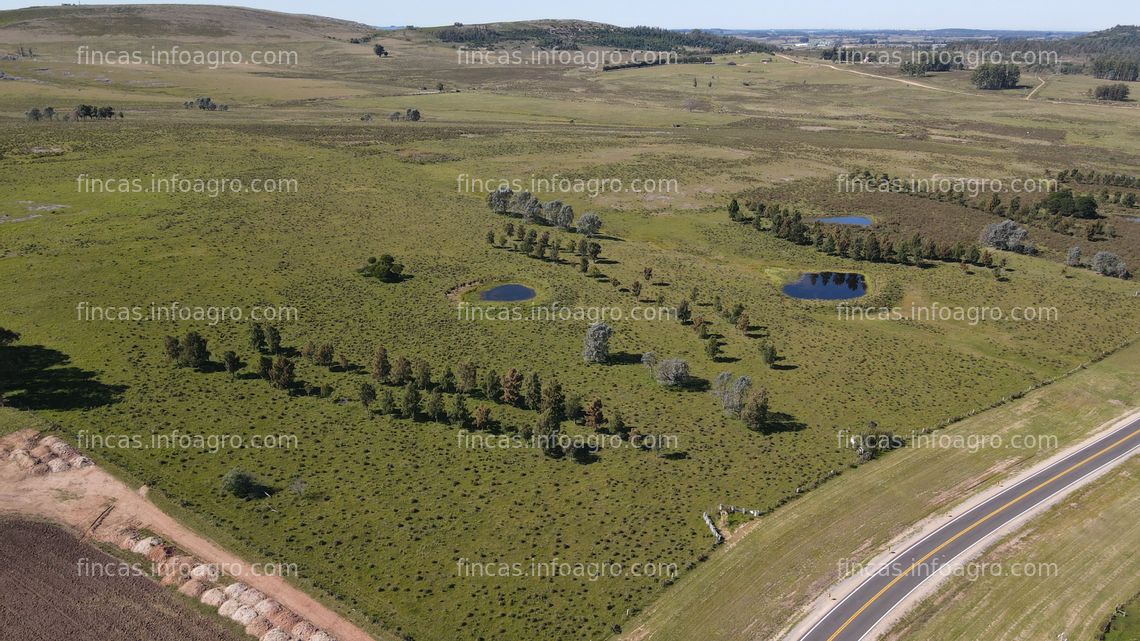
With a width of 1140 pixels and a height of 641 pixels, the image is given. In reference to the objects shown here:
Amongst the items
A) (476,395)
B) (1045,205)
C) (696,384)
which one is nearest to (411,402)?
(476,395)

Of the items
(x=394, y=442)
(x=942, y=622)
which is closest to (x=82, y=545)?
(x=394, y=442)

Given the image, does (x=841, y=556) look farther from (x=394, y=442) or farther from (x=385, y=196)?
(x=385, y=196)

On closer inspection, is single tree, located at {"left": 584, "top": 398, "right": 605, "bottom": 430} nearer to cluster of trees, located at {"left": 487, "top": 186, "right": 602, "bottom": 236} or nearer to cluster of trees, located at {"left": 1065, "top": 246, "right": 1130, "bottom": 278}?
cluster of trees, located at {"left": 487, "top": 186, "right": 602, "bottom": 236}

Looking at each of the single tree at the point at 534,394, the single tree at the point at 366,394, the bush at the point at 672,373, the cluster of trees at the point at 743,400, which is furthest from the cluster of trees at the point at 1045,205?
the single tree at the point at 366,394

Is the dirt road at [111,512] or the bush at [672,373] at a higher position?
the bush at [672,373]

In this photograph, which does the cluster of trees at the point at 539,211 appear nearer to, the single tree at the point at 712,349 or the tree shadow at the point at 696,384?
the single tree at the point at 712,349
